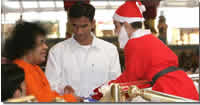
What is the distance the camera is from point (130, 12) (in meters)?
1.16

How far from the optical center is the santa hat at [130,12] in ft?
3.71

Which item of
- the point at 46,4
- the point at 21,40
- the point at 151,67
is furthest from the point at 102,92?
the point at 46,4

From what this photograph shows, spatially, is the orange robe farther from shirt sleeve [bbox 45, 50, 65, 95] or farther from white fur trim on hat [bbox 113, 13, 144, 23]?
white fur trim on hat [bbox 113, 13, 144, 23]

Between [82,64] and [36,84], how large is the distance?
47 centimetres

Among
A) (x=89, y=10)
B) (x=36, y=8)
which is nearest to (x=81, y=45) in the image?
(x=89, y=10)

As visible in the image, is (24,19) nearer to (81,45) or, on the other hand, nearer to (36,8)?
(36,8)

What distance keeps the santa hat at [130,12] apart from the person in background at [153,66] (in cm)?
6

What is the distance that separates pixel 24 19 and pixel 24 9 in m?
0.08

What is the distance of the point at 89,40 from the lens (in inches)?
50.8

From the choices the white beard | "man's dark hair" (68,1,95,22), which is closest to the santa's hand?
the white beard

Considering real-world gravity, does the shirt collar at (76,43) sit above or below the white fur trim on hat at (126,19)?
below

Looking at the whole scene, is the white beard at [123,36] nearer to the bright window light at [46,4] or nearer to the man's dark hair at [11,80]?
the bright window light at [46,4]

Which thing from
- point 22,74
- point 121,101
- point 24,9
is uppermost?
point 24,9

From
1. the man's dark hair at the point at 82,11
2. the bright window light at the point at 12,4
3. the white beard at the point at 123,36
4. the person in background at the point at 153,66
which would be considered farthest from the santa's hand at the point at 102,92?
the bright window light at the point at 12,4
